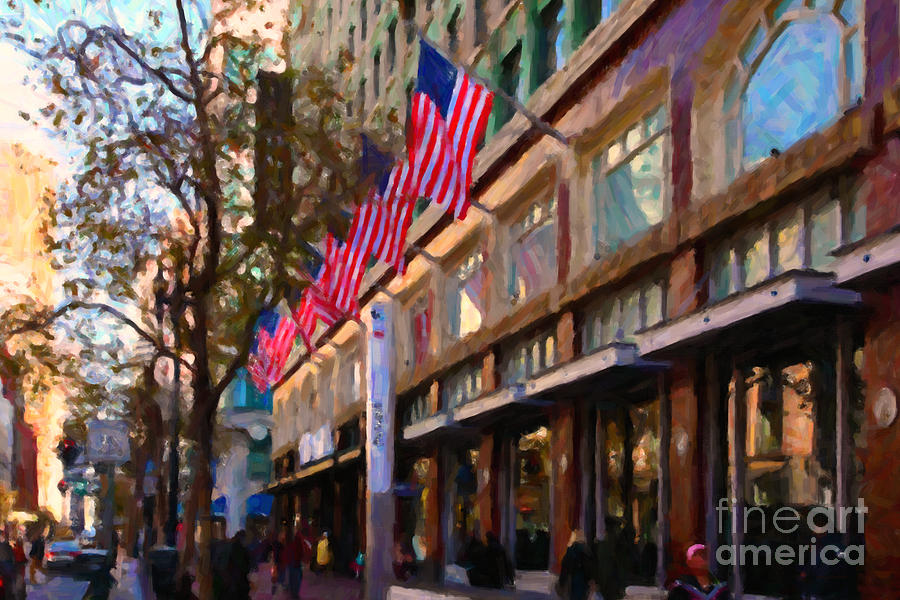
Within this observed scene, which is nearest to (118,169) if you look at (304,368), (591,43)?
(591,43)

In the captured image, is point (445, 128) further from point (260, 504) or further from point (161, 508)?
point (260, 504)

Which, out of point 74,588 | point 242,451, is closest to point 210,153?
point 74,588

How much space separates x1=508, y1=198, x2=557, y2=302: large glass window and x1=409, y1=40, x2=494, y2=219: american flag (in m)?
3.85

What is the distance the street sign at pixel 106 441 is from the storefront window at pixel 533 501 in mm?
19428

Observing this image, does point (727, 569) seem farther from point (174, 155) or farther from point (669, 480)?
point (174, 155)

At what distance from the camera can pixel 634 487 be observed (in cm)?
1906

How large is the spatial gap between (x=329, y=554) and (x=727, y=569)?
2427cm

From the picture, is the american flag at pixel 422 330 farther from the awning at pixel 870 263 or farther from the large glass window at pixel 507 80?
the awning at pixel 870 263

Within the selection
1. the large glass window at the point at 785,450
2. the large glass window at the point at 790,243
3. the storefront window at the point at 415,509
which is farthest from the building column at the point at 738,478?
the storefront window at the point at 415,509

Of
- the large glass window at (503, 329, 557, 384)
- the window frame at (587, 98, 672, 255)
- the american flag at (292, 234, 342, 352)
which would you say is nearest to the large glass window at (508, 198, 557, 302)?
the large glass window at (503, 329, 557, 384)

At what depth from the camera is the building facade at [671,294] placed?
42.7ft

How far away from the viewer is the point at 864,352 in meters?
12.8

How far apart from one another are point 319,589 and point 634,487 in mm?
17028

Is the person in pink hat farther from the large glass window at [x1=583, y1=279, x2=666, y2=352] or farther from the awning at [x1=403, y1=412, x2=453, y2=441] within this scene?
the awning at [x1=403, y1=412, x2=453, y2=441]
